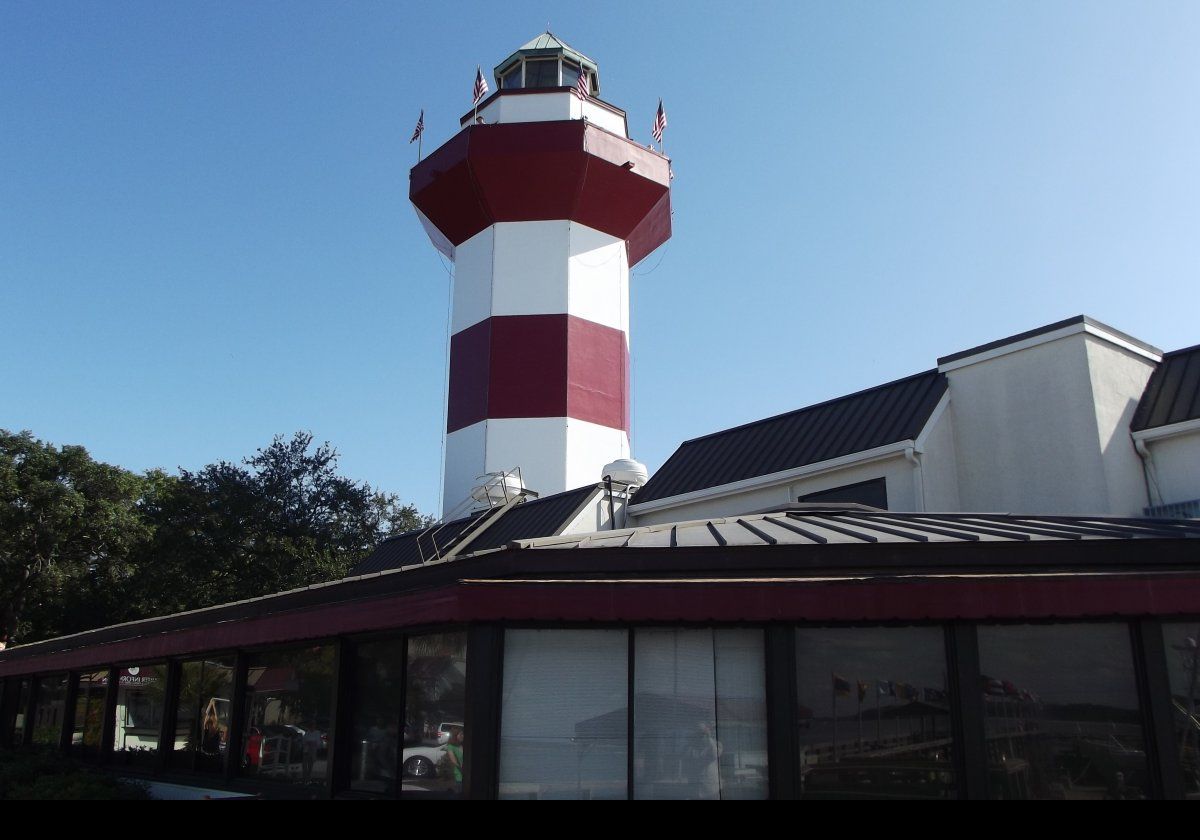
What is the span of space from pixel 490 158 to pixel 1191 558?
2096cm

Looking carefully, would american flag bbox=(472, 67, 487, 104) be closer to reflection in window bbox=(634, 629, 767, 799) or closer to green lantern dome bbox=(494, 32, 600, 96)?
green lantern dome bbox=(494, 32, 600, 96)

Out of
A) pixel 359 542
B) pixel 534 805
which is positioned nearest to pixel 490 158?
pixel 359 542

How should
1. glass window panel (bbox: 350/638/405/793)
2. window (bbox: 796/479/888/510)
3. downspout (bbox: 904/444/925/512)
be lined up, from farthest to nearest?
window (bbox: 796/479/888/510) < downspout (bbox: 904/444/925/512) < glass window panel (bbox: 350/638/405/793)

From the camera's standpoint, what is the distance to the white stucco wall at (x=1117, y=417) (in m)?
13.7

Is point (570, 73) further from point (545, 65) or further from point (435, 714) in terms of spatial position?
point (435, 714)

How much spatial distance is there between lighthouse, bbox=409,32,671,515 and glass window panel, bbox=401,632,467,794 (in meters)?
15.6

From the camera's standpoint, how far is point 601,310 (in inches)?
1041

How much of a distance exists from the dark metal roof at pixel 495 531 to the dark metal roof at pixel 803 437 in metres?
1.44

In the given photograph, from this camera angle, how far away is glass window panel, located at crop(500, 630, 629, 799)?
757 centimetres

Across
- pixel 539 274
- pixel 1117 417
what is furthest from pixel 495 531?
pixel 1117 417

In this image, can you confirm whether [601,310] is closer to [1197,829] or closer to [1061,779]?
[1061,779]

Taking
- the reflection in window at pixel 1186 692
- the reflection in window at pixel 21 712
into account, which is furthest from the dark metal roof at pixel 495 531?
the reflection in window at pixel 1186 692

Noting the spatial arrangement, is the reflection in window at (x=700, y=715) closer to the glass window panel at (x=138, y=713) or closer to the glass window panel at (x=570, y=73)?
the glass window panel at (x=138, y=713)

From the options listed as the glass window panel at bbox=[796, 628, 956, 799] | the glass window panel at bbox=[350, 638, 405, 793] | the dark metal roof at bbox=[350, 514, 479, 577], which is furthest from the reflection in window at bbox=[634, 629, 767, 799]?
the dark metal roof at bbox=[350, 514, 479, 577]
